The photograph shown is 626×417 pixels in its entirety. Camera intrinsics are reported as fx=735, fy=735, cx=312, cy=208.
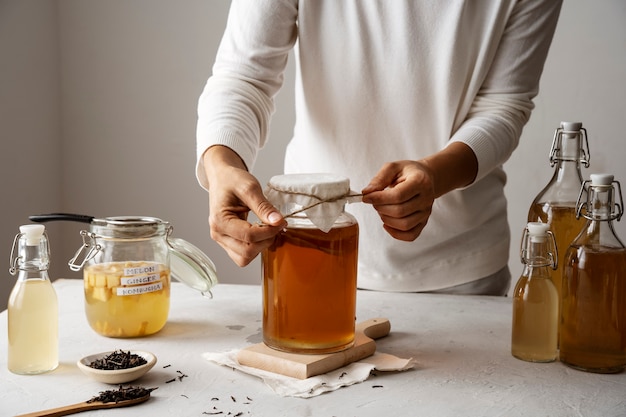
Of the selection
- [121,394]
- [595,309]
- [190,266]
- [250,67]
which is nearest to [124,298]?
[190,266]

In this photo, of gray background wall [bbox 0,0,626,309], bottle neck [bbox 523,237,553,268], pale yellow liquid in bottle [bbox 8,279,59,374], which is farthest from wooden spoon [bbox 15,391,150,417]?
gray background wall [bbox 0,0,626,309]

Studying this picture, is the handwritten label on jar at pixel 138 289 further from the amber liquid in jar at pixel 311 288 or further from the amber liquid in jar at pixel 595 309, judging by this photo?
the amber liquid in jar at pixel 595 309

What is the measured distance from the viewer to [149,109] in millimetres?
2875

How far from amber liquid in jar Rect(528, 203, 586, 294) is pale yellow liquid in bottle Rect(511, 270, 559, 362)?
96 millimetres

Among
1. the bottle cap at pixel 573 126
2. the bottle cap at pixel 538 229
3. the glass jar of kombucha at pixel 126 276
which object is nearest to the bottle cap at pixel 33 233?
the glass jar of kombucha at pixel 126 276

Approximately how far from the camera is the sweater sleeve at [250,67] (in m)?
1.39

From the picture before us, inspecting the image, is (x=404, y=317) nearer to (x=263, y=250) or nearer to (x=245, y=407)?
(x=263, y=250)

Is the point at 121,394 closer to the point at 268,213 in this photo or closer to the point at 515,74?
the point at 268,213

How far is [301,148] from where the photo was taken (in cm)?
162


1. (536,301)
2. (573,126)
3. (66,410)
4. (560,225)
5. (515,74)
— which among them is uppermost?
(515,74)

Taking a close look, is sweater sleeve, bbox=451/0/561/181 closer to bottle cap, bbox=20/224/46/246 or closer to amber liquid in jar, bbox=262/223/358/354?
amber liquid in jar, bbox=262/223/358/354

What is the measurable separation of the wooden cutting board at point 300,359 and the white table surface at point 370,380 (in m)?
0.03

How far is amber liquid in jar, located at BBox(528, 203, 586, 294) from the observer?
116 cm

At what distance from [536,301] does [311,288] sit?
33cm
